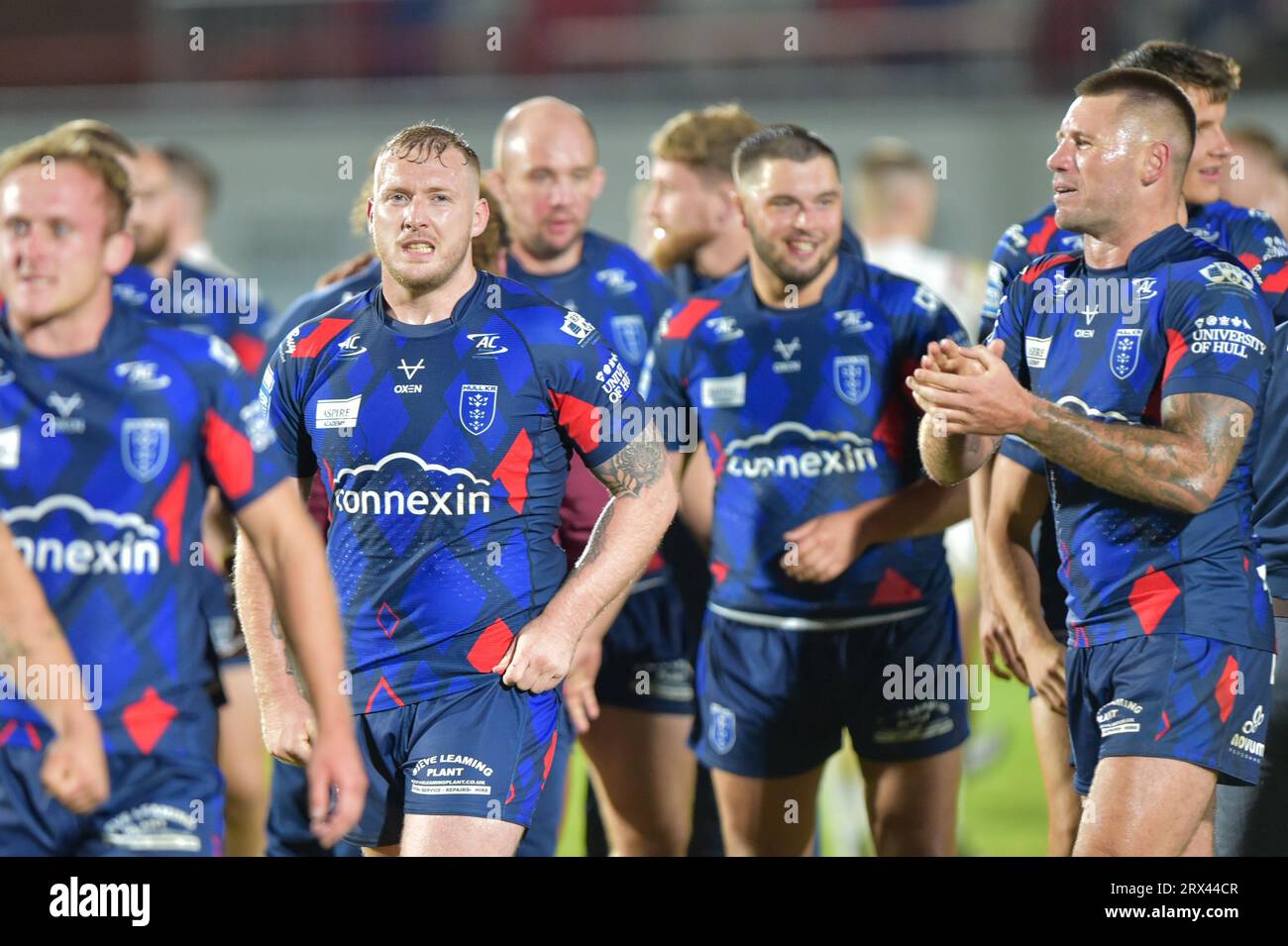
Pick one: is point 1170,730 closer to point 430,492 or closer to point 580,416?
point 580,416

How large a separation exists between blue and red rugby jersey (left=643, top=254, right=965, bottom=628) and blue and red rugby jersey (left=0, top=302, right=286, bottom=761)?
1.78m

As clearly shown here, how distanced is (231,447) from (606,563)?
3.05 ft

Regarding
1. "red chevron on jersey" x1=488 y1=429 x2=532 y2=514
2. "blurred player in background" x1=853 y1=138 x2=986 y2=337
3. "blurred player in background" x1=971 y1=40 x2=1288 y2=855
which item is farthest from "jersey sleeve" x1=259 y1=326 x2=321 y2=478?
"blurred player in background" x1=853 y1=138 x2=986 y2=337

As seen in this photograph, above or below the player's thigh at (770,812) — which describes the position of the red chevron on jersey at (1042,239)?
above

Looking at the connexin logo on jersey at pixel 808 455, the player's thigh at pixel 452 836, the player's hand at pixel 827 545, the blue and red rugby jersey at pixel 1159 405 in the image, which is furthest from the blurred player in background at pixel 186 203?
the blue and red rugby jersey at pixel 1159 405

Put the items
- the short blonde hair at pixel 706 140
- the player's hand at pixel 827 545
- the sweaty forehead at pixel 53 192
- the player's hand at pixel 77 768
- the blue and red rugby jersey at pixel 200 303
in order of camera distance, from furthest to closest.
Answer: the short blonde hair at pixel 706 140, the blue and red rugby jersey at pixel 200 303, the player's hand at pixel 827 545, the sweaty forehead at pixel 53 192, the player's hand at pixel 77 768

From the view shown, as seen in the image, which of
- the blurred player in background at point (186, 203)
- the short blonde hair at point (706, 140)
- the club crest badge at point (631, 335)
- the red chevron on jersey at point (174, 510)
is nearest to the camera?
the red chevron on jersey at point (174, 510)

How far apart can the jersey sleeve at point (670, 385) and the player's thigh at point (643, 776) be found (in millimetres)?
999

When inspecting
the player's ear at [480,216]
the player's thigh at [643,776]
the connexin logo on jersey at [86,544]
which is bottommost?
the player's thigh at [643,776]

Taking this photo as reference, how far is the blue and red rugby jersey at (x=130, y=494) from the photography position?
11.4 feet

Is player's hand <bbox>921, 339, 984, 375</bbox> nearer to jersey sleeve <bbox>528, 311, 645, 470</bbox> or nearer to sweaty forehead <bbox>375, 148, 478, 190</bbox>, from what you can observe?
jersey sleeve <bbox>528, 311, 645, 470</bbox>

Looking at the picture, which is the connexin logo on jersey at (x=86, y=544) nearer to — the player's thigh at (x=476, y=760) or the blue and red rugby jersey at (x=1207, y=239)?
the player's thigh at (x=476, y=760)

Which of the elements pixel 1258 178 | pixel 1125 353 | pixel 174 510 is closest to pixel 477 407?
pixel 174 510
